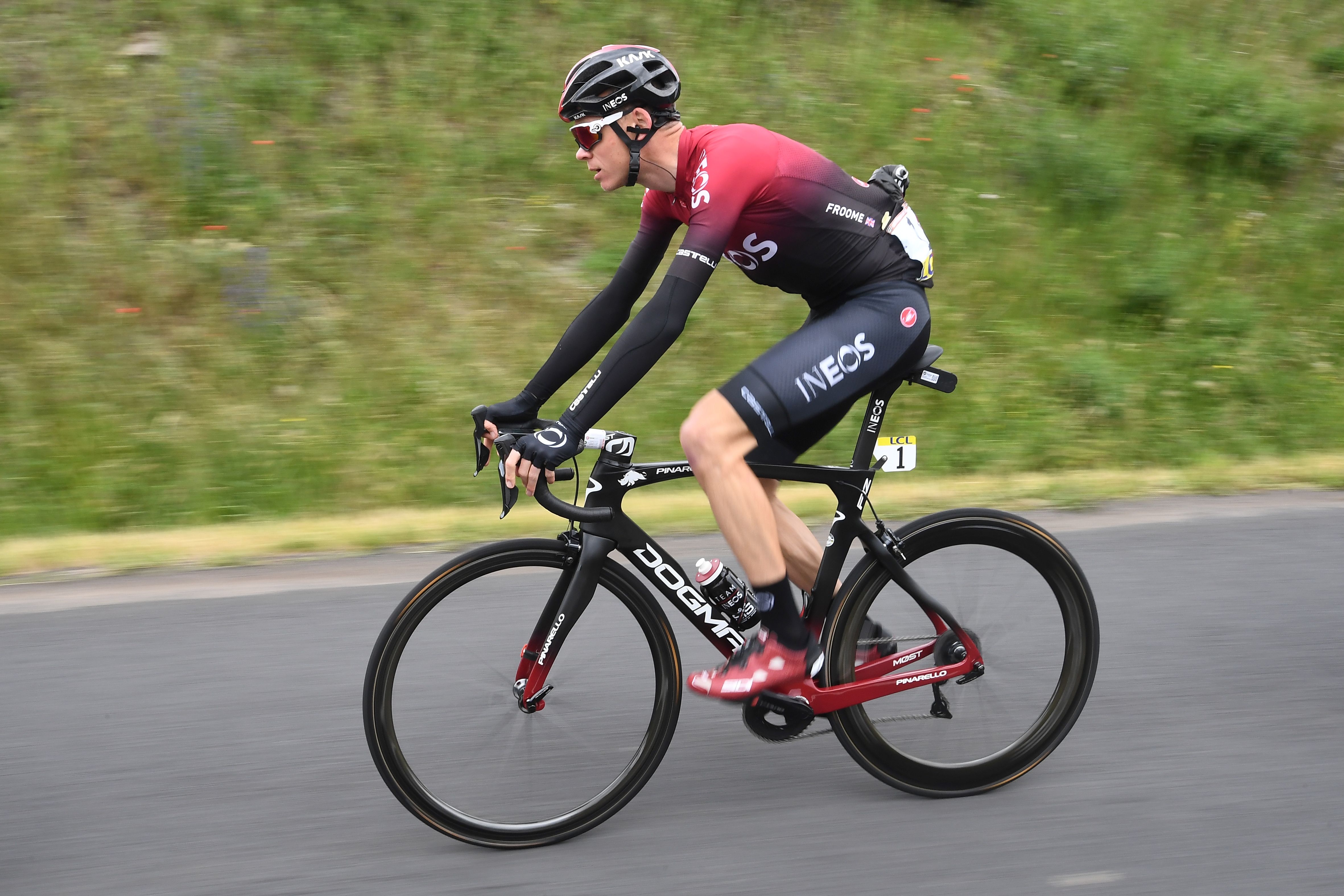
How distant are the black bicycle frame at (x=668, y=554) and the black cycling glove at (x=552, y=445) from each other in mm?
94

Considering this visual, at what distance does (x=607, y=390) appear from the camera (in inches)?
116

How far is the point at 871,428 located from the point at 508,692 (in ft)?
4.12

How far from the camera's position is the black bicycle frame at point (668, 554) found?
316cm

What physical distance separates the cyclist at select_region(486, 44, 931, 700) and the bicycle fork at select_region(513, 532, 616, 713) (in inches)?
10.5

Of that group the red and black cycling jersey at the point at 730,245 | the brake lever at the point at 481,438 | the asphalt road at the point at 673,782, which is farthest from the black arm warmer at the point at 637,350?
the asphalt road at the point at 673,782

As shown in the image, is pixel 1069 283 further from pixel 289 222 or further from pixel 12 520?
pixel 12 520

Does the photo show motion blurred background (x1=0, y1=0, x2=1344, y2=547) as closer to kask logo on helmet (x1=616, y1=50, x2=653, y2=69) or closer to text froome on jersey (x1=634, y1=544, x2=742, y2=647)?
text froome on jersey (x1=634, y1=544, x2=742, y2=647)

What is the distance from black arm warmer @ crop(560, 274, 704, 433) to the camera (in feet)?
9.59

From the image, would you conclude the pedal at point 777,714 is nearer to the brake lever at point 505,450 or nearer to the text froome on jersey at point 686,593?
the text froome on jersey at point 686,593

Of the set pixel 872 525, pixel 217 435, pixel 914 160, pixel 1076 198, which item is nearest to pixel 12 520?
pixel 217 435

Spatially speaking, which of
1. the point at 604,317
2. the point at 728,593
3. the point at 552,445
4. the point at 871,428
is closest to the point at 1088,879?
the point at 728,593

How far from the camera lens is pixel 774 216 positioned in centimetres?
320

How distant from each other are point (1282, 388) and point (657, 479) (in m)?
6.02

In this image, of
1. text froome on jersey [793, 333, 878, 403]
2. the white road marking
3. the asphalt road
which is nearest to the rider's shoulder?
text froome on jersey [793, 333, 878, 403]
